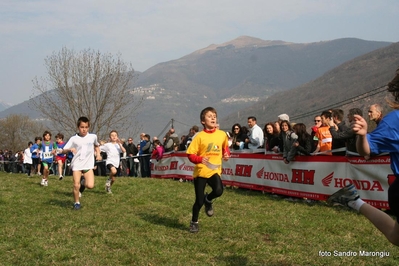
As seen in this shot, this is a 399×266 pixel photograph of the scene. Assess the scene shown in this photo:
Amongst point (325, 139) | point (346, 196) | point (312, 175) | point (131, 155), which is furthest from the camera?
point (131, 155)

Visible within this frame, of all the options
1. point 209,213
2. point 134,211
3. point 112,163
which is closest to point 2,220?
point 134,211

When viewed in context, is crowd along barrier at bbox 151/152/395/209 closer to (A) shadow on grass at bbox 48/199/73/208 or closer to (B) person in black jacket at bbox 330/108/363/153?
(B) person in black jacket at bbox 330/108/363/153

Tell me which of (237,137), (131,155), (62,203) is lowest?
(62,203)

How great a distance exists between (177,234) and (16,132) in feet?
360

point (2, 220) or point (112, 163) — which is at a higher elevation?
point (112, 163)

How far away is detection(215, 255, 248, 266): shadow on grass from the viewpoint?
6207 millimetres

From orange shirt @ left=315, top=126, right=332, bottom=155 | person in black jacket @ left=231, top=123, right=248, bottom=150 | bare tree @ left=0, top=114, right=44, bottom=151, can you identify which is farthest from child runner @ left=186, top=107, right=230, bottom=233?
bare tree @ left=0, top=114, right=44, bottom=151

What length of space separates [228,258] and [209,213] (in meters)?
2.21

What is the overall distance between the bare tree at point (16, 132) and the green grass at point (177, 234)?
4014 inches

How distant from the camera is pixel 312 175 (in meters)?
11.9

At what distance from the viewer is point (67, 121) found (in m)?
47.9

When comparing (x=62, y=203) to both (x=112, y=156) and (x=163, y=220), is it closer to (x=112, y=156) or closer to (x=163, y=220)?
(x=112, y=156)

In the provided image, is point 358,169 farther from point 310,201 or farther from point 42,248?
point 42,248

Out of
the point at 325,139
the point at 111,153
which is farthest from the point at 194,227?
the point at 111,153
